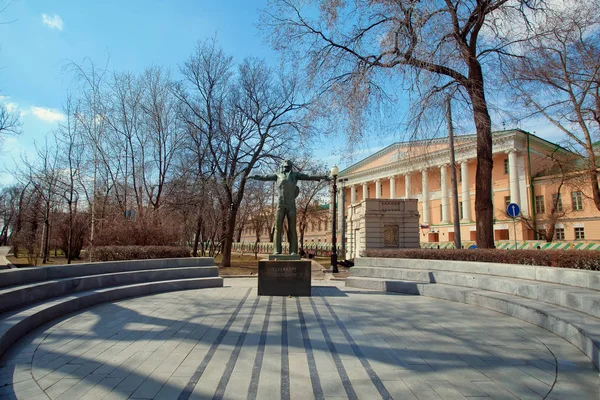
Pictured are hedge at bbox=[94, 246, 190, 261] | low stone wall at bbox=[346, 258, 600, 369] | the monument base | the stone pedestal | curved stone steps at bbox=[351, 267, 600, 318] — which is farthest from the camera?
the stone pedestal

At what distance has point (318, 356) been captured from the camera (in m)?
4.53

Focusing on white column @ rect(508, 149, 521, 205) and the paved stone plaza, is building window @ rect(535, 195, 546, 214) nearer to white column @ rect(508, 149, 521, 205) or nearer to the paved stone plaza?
white column @ rect(508, 149, 521, 205)

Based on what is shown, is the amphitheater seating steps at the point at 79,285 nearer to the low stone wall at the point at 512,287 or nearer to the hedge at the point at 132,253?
the hedge at the point at 132,253

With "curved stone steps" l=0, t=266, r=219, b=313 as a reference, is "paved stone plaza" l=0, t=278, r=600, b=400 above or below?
below

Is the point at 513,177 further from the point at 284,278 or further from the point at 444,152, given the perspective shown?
the point at 284,278

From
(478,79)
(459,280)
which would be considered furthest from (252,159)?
(459,280)

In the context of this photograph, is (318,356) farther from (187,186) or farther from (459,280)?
(187,186)

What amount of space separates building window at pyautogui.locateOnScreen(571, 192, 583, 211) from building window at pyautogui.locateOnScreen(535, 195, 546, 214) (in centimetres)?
374

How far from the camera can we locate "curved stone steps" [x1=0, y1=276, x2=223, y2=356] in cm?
489

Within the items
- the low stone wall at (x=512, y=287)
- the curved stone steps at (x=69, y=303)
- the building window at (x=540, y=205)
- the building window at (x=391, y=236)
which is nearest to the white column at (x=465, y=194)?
the building window at (x=540, y=205)

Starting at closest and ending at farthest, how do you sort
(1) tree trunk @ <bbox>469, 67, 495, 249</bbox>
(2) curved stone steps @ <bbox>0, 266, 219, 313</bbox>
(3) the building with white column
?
1. (2) curved stone steps @ <bbox>0, 266, 219, 313</bbox>
2. (1) tree trunk @ <bbox>469, 67, 495, 249</bbox>
3. (3) the building with white column

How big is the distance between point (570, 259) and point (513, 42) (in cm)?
712

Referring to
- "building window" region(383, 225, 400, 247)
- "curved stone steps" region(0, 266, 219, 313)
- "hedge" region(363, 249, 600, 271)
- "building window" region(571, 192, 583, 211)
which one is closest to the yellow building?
"building window" region(571, 192, 583, 211)

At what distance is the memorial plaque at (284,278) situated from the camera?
30.6ft
